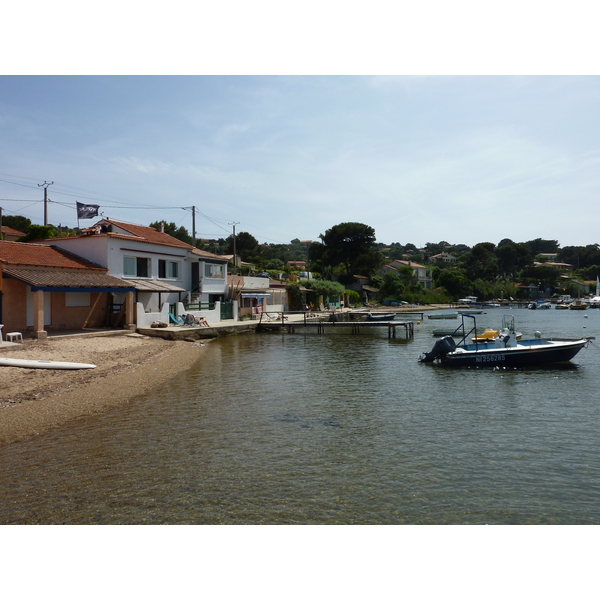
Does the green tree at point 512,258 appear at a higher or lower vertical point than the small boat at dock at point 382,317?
higher

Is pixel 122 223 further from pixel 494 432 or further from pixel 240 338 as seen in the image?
pixel 494 432

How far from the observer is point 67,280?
2559cm

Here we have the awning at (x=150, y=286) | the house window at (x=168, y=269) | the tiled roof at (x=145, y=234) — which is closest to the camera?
the awning at (x=150, y=286)

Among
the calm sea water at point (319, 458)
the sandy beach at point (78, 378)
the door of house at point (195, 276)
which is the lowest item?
the calm sea water at point (319, 458)

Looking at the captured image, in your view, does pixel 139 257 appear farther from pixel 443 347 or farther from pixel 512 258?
pixel 512 258

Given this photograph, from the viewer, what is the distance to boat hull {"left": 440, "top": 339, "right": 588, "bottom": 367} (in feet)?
Answer: 72.7

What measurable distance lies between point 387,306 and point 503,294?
44.1 metres

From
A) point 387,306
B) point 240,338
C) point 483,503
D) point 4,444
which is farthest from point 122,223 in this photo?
Result: point 387,306

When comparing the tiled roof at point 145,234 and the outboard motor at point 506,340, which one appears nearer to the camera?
the outboard motor at point 506,340

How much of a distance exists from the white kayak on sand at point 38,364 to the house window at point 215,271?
861 inches

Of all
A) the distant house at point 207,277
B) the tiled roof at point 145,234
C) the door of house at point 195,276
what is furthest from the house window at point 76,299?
the door of house at point 195,276

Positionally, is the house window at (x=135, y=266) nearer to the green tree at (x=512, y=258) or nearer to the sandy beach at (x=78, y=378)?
the sandy beach at (x=78, y=378)

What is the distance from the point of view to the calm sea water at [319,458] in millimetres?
7527

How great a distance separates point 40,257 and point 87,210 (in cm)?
998
